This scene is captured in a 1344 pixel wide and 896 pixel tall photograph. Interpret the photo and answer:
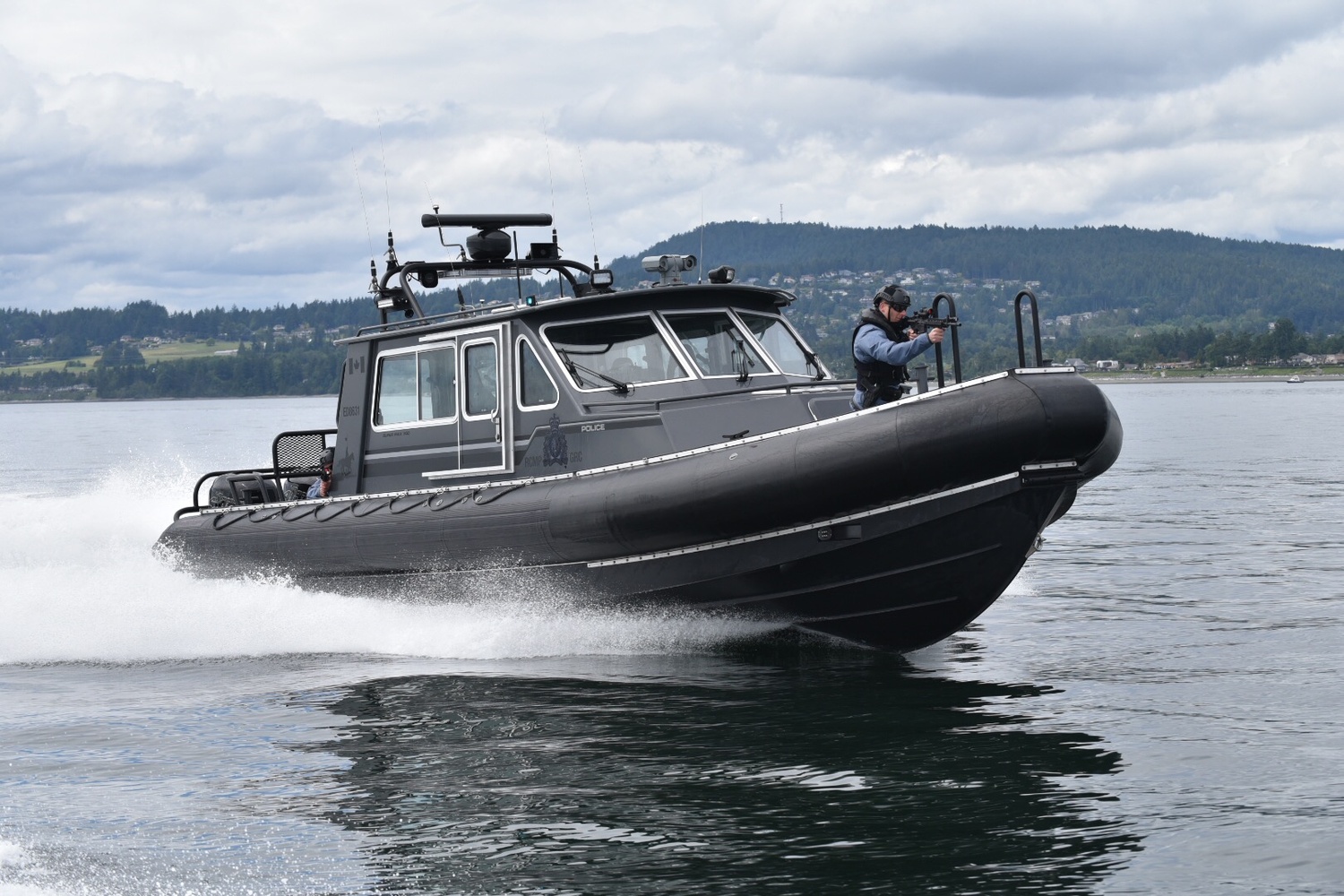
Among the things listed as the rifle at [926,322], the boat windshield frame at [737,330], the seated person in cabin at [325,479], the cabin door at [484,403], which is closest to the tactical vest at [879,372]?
the rifle at [926,322]

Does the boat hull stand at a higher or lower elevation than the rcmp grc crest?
lower

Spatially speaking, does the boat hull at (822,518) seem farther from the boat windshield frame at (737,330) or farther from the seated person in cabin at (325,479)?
the seated person in cabin at (325,479)

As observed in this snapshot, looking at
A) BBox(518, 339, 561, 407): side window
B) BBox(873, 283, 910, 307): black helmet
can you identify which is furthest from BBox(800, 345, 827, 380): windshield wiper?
BBox(518, 339, 561, 407): side window

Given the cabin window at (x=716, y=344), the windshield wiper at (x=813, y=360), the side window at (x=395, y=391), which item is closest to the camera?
the cabin window at (x=716, y=344)

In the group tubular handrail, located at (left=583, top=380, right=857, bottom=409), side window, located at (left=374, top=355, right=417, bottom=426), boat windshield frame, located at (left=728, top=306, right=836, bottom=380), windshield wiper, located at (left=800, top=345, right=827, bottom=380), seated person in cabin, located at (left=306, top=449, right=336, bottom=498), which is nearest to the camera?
tubular handrail, located at (left=583, top=380, right=857, bottom=409)

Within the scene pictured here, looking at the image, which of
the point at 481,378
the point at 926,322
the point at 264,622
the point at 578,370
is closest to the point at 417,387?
the point at 481,378

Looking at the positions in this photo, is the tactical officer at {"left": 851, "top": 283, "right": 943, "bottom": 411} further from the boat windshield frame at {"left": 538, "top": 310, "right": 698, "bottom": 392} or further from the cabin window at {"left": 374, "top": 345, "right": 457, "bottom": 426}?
the cabin window at {"left": 374, "top": 345, "right": 457, "bottom": 426}

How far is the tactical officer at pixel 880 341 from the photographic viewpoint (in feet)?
32.3

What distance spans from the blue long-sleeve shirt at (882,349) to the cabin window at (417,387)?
3310 millimetres

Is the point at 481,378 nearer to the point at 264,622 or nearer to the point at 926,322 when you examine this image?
the point at 264,622

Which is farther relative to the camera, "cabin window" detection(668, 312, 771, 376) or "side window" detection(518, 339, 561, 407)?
"cabin window" detection(668, 312, 771, 376)

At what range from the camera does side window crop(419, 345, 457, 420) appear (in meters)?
11.7

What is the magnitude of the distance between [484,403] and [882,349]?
10.8 feet

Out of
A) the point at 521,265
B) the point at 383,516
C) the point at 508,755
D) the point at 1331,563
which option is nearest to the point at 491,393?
the point at 383,516
